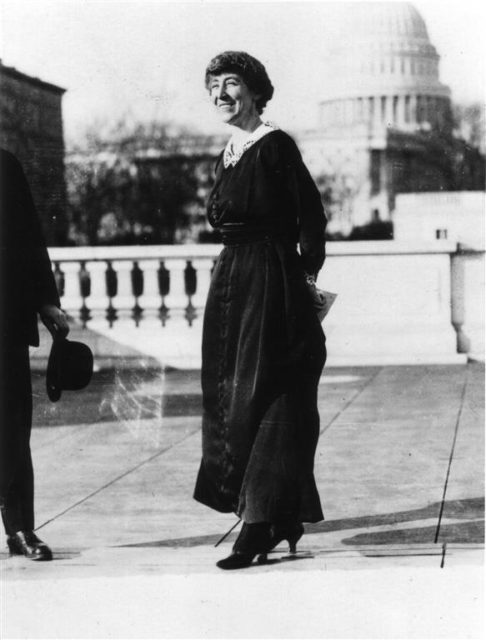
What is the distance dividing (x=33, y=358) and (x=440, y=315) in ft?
13.6

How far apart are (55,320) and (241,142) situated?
998 millimetres

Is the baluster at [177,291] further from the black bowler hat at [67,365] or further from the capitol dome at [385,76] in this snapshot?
the capitol dome at [385,76]

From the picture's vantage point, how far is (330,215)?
245ft

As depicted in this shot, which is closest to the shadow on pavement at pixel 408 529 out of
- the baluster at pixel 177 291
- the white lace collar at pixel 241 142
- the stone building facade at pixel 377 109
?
the white lace collar at pixel 241 142

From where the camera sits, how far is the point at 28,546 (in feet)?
18.5

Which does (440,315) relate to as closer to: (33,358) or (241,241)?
(33,358)

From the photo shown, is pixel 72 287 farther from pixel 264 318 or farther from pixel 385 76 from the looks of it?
pixel 385 76

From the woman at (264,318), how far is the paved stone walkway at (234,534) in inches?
9.8

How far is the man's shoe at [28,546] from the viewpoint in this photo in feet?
18.4

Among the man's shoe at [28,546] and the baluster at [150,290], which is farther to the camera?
the baluster at [150,290]

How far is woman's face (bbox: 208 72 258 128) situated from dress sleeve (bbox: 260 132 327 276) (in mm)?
176

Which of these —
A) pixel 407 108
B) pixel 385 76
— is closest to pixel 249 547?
pixel 385 76

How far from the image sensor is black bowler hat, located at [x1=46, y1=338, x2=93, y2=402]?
5.66 m

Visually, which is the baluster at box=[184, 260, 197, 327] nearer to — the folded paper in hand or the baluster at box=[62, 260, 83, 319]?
the baluster at box=[62, 260, 83, 319]
